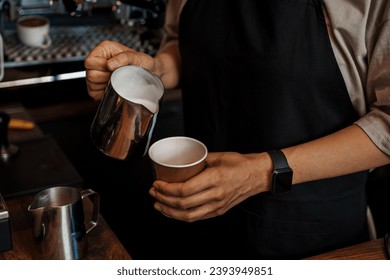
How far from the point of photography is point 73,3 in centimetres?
215

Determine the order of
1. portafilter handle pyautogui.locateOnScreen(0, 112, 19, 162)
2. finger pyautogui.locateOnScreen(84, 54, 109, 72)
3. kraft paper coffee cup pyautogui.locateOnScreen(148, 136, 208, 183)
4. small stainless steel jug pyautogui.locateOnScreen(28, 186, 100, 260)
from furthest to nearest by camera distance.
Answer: portafilter handle pyautogui.locateOnScreen(0, 112, 19, 162) < finger pyautogui.locateOnScreen(84, 54, 109, 72) < small stainless steel jug pyautogui.locateOnScreen(28, 186, 100, 260) < kraft paper coffee cup pyautogui.locateOnScreen(148, 136, 208, 183)

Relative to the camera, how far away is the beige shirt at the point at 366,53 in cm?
114

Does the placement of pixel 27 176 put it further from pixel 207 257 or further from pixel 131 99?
pixel 131 99

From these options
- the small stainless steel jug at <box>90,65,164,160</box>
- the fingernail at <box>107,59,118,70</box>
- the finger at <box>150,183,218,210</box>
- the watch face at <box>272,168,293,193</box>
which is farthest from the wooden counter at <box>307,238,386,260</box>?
the fingernail at <box>107,59,118,70</box>

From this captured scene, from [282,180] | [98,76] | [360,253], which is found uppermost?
[98,76]

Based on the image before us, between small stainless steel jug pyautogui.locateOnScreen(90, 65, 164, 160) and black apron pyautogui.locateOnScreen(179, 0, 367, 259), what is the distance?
0.68 ft

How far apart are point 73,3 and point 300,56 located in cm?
114

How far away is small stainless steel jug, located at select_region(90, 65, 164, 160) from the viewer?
117 centimetres

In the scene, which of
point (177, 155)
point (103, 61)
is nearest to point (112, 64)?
point (103, 61)

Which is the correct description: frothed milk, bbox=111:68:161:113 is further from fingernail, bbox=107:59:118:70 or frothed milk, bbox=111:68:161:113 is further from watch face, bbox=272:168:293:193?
watch face, bbox=272:168:293:193

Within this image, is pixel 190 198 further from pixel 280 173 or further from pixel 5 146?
pixel 5 146

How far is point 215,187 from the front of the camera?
113cm

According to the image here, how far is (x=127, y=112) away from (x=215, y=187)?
0.22 meters
